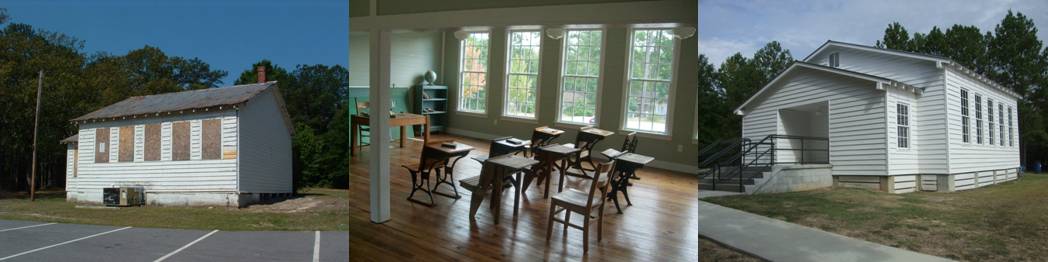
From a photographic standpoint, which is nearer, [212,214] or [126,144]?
[126,144]

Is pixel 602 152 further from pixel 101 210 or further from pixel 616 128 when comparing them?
pixel 101 210

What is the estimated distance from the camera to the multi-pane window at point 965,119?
2.82 meters

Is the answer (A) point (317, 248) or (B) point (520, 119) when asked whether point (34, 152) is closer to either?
(A) point (317, 248)

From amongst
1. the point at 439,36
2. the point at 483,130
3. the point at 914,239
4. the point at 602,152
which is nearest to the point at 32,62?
the point at 439,36

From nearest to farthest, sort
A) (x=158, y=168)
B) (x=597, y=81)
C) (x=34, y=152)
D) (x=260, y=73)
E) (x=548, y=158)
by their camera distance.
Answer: (x=597, y=81) < (x=548, y=158) < (x=34, y=152) < (x=158, y=168) < (x=260, y=73)

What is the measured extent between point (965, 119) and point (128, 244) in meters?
4.59

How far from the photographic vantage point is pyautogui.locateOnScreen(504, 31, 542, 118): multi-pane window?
9.37 feet

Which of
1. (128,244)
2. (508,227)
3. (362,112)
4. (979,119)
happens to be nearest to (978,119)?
(979,119)

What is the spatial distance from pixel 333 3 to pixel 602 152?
2308 millimetres

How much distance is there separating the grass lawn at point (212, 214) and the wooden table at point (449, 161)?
1.00m

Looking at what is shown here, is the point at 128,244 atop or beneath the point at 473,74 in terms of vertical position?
beneath

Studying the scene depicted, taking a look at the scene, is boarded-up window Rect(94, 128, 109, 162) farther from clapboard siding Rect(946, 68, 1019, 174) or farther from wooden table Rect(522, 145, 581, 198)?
clapboard siding Rect(946, 68, 1019, 174)

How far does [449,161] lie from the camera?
315 centimetres

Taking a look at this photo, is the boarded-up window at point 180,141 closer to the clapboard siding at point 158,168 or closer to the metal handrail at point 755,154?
the clapboard siding at point 158,168
